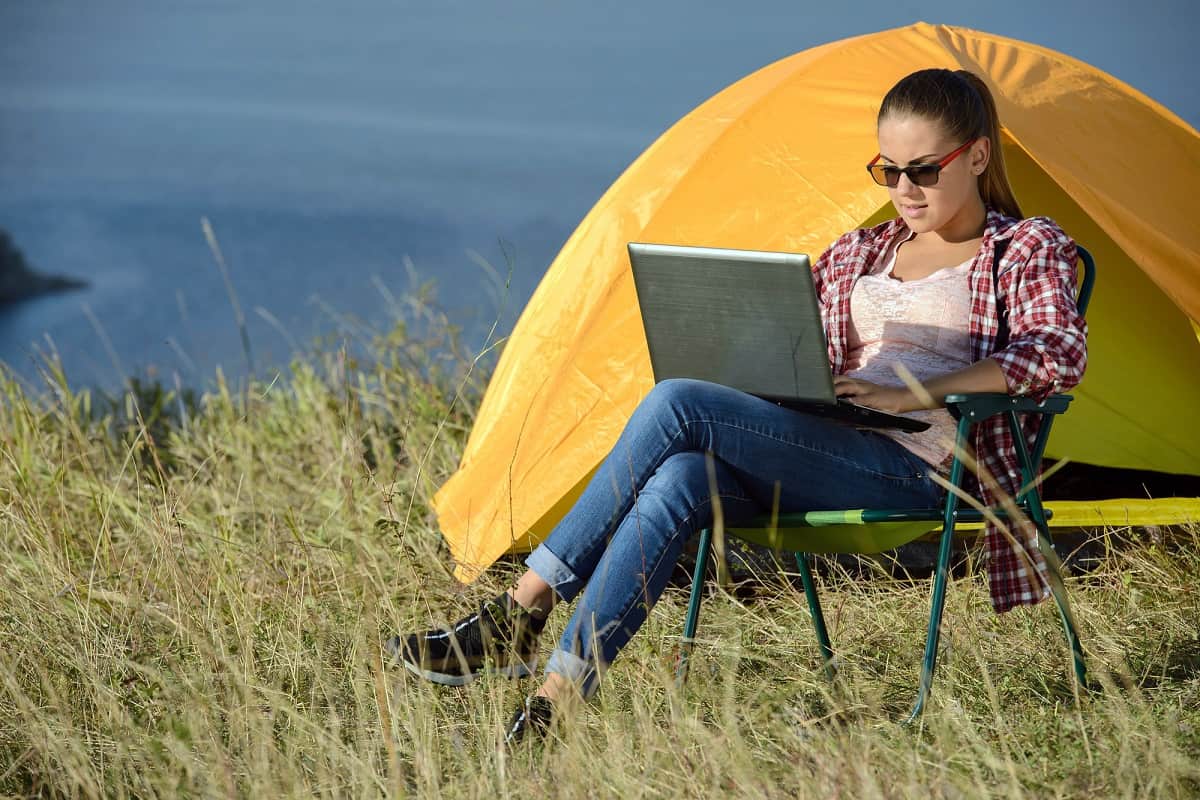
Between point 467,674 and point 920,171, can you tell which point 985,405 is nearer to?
point 920,171

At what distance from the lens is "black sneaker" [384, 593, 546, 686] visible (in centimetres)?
223

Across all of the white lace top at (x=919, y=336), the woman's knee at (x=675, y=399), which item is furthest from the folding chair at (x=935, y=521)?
the woman's knee at (x=675, y=399)

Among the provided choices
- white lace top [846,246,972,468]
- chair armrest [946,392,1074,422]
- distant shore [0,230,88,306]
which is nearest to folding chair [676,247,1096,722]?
chair armrest [946,392,1074,422]

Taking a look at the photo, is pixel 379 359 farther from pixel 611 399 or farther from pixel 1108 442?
pixel 1108 442

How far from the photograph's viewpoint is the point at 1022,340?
2.21 meters

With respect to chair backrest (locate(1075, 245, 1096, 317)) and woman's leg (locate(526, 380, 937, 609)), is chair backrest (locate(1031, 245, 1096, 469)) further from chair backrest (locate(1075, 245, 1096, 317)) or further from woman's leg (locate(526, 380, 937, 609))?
woman's leg (locate(526, 380, 937, 609))

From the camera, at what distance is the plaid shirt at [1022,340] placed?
7.16 ft

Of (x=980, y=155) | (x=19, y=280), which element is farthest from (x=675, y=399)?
(x=19, y=280)

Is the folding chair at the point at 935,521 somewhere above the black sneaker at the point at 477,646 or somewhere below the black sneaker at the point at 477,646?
above

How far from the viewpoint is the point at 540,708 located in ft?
6.86

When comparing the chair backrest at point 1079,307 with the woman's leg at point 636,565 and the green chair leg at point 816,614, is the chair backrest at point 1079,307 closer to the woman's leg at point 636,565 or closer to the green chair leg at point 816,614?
the green chair leg at point 816,614

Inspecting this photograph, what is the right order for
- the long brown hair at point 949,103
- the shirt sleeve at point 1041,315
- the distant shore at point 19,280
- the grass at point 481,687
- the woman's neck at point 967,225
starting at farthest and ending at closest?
the distant shore at point 19,280
the woman's neck at point 967,225
the long brown hair at point 949,103
the shirt sleeve at point 1041,315
the grass at point 481,687

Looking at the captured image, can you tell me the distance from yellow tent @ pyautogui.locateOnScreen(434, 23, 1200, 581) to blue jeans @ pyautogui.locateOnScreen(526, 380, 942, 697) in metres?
0.72

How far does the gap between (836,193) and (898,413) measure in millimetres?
855
